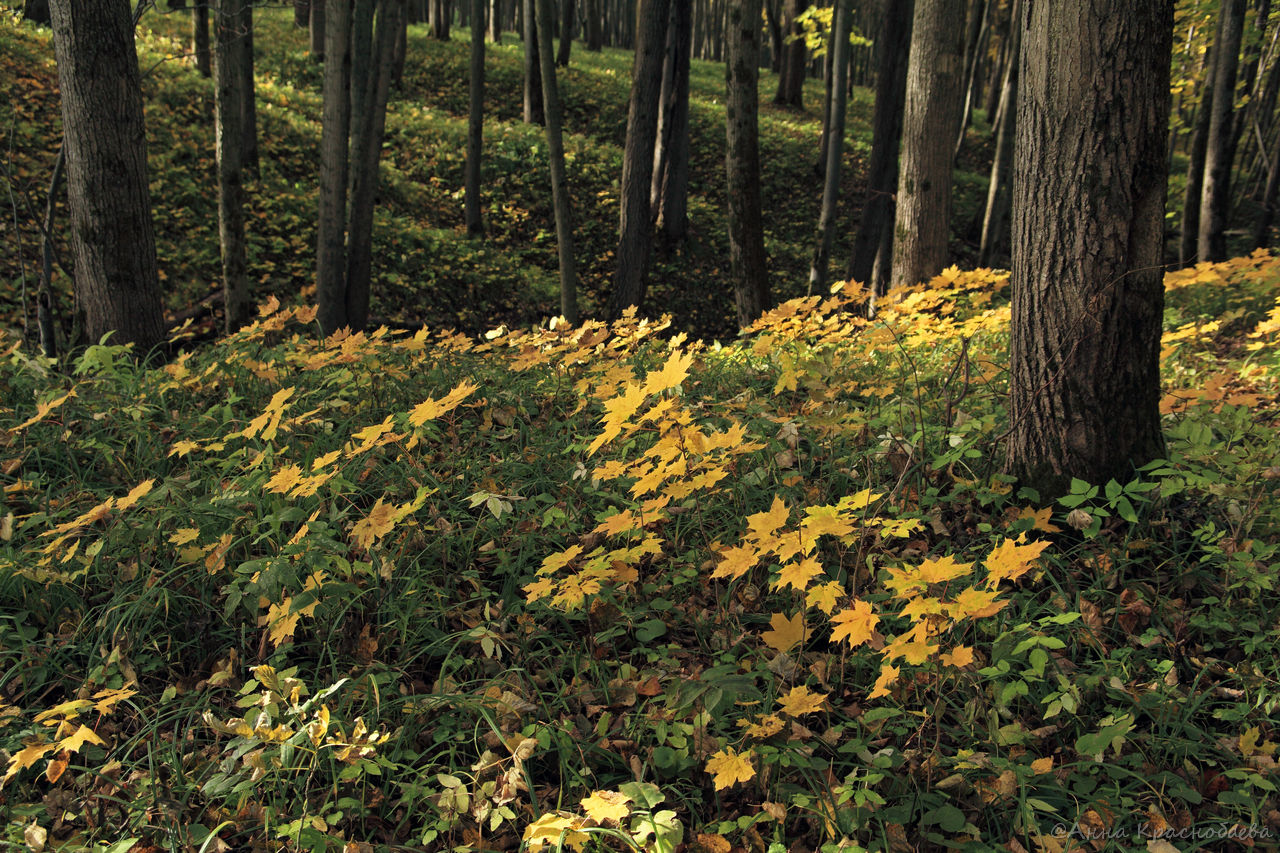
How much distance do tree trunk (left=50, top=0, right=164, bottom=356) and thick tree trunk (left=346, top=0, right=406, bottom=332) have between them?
2807 millimetres

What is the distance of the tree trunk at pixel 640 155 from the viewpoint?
7.15 m

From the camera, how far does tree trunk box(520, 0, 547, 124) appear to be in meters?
11.7

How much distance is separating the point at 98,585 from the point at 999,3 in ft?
110

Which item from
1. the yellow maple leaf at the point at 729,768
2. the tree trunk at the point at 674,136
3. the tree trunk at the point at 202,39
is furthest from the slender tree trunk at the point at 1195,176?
the tree trunk at the point at 202,39

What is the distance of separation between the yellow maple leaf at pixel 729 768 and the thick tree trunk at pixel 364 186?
6.90m

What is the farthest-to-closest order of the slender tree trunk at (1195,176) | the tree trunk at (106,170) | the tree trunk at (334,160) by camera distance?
1. the slender tree trunk at (1195,176)
2. the tree trunk at (334,160)
3. the tree trunk at (106,170)

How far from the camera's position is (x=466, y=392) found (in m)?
2.52

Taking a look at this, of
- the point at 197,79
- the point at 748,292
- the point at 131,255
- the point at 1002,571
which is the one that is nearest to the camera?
the point at 1002,571

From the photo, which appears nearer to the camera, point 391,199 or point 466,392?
point 466,392

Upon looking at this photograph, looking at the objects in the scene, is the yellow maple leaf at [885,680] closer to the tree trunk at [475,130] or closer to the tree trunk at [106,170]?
the tree trunk at [106,170]

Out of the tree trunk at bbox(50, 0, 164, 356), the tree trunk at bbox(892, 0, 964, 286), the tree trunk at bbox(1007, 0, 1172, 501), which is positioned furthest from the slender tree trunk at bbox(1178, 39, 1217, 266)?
the tree trunk at bbox(50, 0, 164, 356)

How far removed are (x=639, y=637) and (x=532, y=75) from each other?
1427 cm

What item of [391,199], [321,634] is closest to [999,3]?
[391,199]

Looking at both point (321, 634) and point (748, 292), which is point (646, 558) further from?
point (748, 292)
